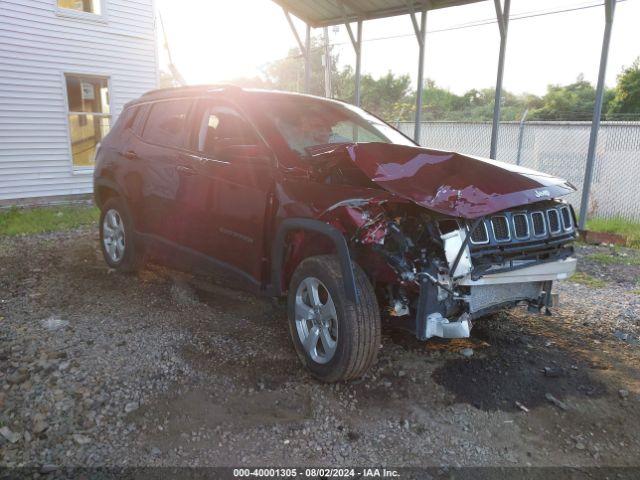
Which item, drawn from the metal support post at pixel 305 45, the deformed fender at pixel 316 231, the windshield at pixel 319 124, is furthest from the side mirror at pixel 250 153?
the metal support post at pixel 305 45

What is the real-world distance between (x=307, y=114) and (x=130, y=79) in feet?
31.2

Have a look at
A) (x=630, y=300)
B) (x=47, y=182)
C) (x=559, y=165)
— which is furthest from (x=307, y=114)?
(x=47, y=182)

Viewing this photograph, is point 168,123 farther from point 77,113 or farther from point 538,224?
point 77,113

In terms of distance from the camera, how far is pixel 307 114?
432 cm

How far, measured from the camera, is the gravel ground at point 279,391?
2.71 metres

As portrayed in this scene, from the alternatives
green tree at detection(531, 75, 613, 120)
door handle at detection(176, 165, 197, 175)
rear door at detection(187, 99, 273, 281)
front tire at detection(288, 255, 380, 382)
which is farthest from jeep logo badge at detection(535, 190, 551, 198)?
green tree at detection(531, 75, 613, 120)

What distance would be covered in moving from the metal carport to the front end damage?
4547 mm

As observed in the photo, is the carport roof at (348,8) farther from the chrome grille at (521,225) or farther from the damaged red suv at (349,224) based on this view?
the chrome grille at (521,225)

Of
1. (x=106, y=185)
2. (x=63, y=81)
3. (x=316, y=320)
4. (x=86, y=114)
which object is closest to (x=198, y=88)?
(x=106, y=185)

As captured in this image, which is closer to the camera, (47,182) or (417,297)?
(417,297)

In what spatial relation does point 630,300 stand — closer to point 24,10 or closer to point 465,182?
point 465,182

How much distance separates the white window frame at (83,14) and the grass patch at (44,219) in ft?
13.8

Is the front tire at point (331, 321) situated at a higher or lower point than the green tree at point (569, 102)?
lower

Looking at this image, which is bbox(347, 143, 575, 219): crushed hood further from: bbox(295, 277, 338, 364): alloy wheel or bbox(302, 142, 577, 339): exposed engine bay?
bbox(295, 277, 338, 364): alloy wheel
